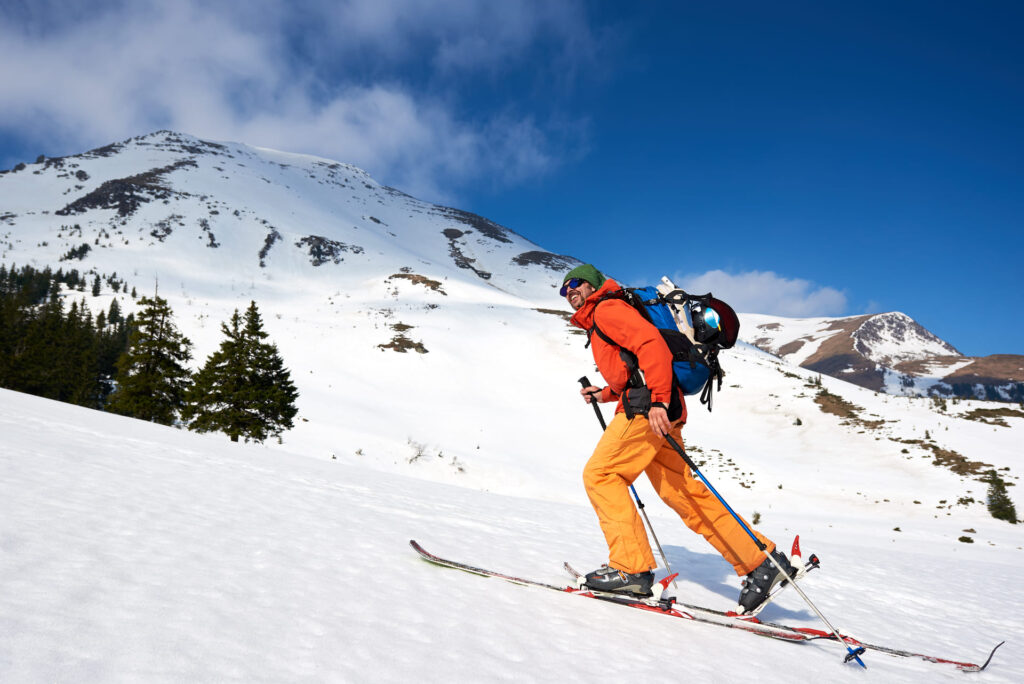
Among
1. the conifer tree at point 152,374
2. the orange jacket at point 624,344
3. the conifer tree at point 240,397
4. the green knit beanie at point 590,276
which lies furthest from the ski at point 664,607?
the conifer tree at point 152,374

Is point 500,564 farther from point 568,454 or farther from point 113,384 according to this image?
point 113,384

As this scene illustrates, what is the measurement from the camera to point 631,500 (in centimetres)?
408

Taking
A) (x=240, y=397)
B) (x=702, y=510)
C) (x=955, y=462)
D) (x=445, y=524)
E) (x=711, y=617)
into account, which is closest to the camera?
(x=711, y=617)

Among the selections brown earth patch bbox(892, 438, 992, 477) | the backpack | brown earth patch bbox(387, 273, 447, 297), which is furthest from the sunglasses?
brown earth patch bbox(387, 273, 447, 297)

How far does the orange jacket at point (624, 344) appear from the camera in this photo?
3.97 m

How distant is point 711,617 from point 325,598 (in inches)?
118

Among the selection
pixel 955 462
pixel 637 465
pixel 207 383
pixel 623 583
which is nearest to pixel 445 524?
pixel 623 583

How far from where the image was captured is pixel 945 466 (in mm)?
23469

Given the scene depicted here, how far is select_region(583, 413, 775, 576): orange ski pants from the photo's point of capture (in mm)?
4012

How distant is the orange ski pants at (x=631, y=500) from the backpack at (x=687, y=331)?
1.29 feet

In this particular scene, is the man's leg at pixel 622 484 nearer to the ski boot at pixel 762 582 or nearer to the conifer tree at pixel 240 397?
the ski boot at pixel 762 582

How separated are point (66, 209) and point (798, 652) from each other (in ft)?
537

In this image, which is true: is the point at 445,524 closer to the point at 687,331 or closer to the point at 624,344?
the point at 624,344

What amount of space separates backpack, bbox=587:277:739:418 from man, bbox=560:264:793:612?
6 centimetres
